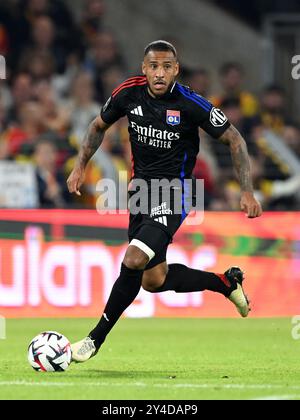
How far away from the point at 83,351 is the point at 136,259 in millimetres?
684

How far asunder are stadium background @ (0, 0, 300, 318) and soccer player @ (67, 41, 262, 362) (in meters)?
3.84

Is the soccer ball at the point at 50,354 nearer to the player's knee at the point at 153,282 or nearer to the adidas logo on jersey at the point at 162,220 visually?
the player's knee at the point at 153,282

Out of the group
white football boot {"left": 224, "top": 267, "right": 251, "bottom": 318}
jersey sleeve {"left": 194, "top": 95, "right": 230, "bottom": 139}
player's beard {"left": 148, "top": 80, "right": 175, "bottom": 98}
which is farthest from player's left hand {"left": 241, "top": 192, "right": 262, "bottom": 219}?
white football boot {"left": 224, "top": 267, "right": 251, "bottom": 318}

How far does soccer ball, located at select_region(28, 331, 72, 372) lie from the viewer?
7.84 m

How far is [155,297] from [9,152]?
8.24ft

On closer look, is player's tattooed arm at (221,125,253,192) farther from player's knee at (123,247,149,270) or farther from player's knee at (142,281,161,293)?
player's knee at (142,281,161,293)

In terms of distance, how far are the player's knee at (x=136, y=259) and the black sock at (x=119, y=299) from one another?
2.0 inches

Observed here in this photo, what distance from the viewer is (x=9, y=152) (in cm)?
1345
